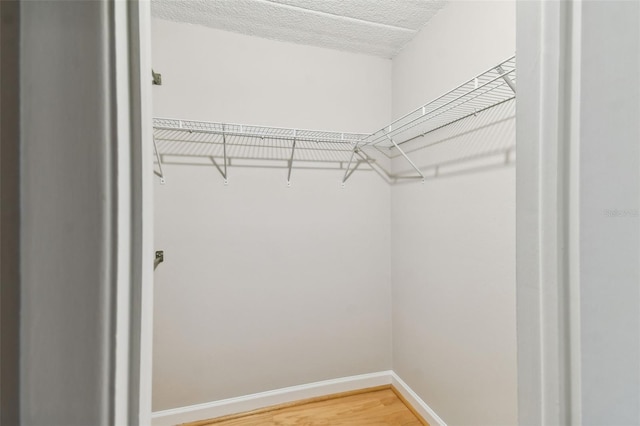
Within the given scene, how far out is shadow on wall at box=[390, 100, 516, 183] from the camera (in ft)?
3.63

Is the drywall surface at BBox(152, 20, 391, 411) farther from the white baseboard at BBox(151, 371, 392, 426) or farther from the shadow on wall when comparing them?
the shadow on wall

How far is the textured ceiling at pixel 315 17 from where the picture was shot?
1404 millimetres

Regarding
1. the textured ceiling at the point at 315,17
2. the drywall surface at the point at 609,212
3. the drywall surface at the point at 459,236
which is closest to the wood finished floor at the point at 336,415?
the drywall surface at the point at 459,236

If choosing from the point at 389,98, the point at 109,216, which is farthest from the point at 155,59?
the point at 109,216

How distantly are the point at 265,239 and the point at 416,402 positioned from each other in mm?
1344

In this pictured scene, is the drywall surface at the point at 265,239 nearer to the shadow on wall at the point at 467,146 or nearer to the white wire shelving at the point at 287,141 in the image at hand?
the white wire shelving at the point at 287,141

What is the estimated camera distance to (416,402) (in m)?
1.63

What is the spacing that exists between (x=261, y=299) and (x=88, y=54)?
5.13 ft

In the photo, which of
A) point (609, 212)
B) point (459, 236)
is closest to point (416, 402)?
point (459, 236)

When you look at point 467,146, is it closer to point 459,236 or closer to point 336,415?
point 459,236

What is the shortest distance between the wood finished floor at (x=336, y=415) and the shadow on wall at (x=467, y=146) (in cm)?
141

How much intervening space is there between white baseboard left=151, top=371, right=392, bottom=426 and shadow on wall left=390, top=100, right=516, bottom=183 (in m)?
1.38

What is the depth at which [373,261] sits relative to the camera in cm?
188

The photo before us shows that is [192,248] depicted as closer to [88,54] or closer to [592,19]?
[88,54]
